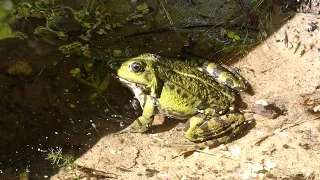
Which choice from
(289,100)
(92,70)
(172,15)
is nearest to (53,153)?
(92,70)

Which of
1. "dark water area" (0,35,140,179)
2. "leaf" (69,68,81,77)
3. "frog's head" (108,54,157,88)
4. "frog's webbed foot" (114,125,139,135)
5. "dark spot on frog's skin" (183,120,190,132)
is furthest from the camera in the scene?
"leaf" (69,68,81,77)

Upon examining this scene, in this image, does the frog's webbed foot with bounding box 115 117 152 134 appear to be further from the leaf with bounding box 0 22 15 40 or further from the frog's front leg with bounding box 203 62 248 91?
the leaf with bounding box 0 22 15 40

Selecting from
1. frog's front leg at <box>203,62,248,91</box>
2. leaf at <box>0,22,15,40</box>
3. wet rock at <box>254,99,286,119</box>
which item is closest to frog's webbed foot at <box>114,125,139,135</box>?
frog's front leg at <box>203,62,248,91</box>

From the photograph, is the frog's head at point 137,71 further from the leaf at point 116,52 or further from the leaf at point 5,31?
the leaf at point 5,31

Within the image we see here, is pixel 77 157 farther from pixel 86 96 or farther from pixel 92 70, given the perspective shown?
pixel 92 70

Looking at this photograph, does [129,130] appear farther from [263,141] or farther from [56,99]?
[263,141]

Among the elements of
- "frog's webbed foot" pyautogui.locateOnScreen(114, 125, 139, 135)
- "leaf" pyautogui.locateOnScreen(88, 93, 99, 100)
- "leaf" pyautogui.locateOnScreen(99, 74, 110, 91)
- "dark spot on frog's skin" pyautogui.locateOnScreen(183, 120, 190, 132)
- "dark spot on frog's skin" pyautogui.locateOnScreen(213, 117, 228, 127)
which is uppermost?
"leaf" pyautogui.locateOnScreen(99, 74, 110, 91)

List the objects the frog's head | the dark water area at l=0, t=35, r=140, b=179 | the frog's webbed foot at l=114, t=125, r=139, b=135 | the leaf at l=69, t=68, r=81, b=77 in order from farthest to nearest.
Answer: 1. the leaf at l=69, t=68, r=81, b=77
2. the frog's webbed foot at l=114, t=125, r=139, b=135
3. the frog's head
4. the dark water area at l=0, t=35, r=140, b=179

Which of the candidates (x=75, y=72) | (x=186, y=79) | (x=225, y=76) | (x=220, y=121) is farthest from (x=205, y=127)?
(x=75, y=72)
